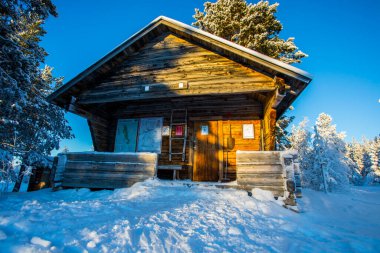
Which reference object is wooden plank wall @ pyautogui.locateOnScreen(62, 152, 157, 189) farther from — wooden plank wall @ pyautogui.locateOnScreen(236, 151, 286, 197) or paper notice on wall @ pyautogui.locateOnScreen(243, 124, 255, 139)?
paper notice on wall @ pyautogui.locateOnScreen(243, 124, 255, 139)

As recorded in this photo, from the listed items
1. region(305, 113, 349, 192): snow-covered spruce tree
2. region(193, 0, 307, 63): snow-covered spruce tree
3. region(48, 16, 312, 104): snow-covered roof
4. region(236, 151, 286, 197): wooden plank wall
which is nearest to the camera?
region(236, 151, 286, 197): wooden plank wall

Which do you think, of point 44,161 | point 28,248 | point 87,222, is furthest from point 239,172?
point 44,161

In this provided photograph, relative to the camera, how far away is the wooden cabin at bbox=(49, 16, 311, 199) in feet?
21.3

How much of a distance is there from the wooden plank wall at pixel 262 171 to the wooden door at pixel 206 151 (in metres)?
2.76

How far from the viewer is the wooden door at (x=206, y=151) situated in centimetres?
810

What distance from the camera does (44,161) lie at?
30.4 ft

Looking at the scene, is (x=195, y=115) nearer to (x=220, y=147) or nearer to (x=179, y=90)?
(x=220, y=147)

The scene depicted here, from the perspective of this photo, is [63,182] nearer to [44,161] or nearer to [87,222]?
[44,161]

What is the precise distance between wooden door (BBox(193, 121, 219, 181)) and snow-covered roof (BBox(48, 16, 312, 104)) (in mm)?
3256

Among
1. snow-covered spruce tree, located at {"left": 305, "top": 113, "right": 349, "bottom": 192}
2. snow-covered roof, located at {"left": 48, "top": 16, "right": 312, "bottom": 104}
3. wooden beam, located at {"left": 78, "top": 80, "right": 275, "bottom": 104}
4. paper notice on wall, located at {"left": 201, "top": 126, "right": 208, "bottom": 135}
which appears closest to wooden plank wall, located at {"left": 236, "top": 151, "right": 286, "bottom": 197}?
wooden beam, located at {"left": 78, "top": 80, "right": 275, "bottom": 104}

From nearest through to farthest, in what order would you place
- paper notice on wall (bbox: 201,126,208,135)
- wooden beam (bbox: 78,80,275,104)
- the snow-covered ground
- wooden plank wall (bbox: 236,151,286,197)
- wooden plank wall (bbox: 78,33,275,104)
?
the snow-covered ground < wooden plank wall (bbox: 236,151,286,197) < wooden beam (bbox: 78,80,275,104) < wooden plank wall (bbox: 78,33,275,104) < paper notice on wall (bbox: 201,126,208,135)

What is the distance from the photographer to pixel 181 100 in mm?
8906

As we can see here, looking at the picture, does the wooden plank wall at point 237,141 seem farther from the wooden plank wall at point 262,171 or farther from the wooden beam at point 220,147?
the wooden plank wall at point 262,171

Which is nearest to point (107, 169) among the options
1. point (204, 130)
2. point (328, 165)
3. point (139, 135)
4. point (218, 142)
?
point (139, 135)
